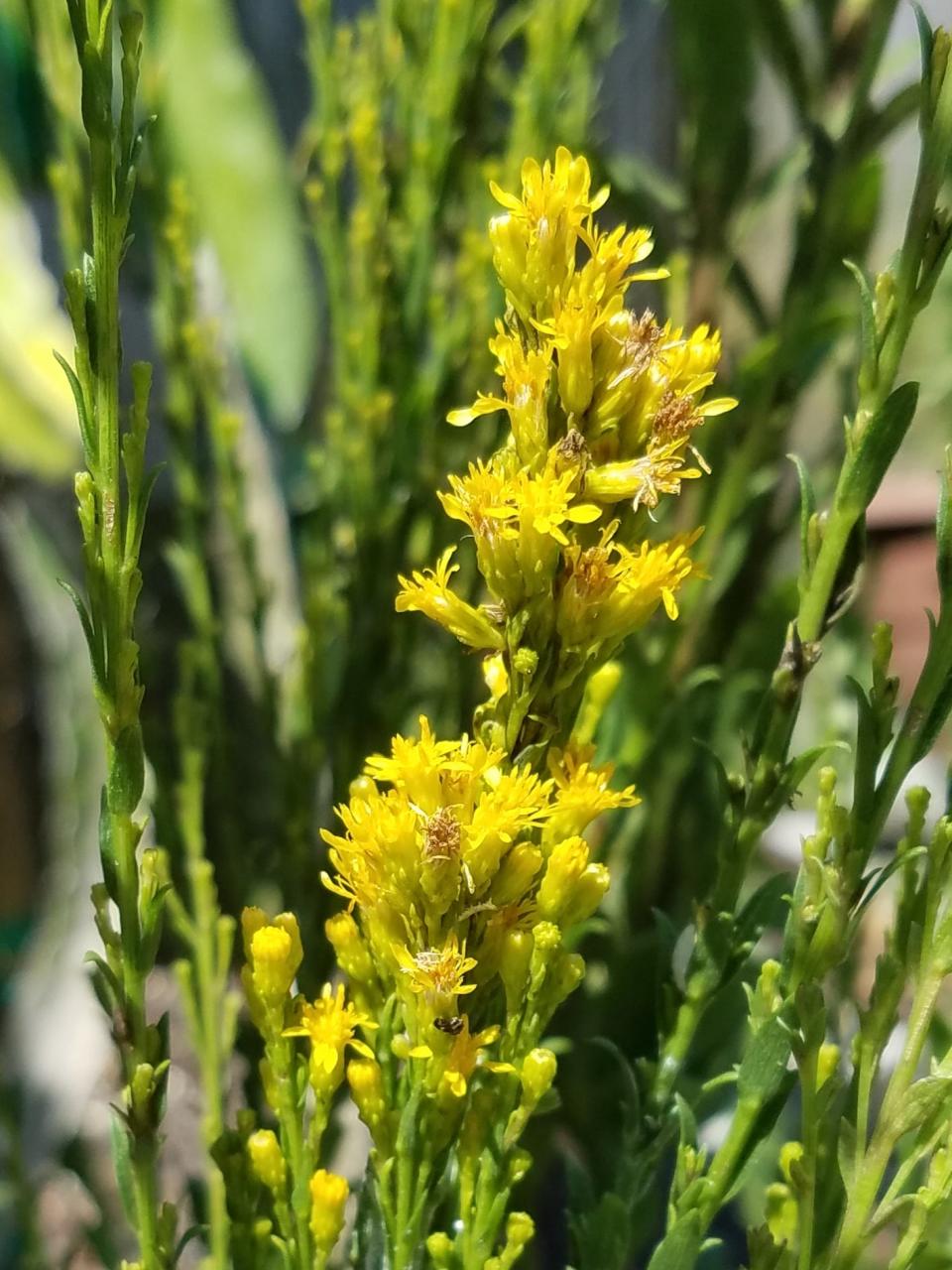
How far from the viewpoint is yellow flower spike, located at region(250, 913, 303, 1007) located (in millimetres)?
203

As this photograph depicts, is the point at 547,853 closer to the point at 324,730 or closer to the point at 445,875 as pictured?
the point at 445,875

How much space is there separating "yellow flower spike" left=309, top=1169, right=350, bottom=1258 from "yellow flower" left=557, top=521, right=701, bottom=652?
4.9 inches

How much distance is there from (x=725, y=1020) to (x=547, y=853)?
29cm

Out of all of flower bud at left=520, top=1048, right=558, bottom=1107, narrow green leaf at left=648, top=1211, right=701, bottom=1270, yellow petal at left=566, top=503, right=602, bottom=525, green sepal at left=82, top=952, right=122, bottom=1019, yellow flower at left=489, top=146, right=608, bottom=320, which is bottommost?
narrow green leaf at left=648, top=1211, right=701, bottom=1270

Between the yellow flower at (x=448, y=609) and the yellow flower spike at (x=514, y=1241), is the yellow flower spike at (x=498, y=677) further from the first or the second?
the yellow flower spike at (x=514, y=1241)

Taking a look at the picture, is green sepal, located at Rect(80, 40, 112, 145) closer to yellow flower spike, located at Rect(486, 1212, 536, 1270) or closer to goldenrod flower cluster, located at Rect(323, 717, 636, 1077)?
goldenrod flower cluster, located at Rect(323, 717, 636, 1077)

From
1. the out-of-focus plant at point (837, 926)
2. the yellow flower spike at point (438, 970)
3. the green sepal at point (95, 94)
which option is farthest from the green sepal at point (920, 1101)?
the green sepal at point (95, 94)

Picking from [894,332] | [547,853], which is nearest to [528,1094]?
[547,853]

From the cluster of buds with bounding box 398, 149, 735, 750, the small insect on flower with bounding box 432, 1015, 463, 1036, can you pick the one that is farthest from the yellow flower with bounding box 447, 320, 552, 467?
the small insect on flower with bounding box 432, 1015, 463, 1036

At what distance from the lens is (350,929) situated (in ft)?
0.68

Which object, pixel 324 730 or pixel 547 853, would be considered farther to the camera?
pixel 324 730

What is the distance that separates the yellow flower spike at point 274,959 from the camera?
203mm

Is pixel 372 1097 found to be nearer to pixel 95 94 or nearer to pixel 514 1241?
pixel 514 1241

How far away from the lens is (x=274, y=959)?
204 millimetres
